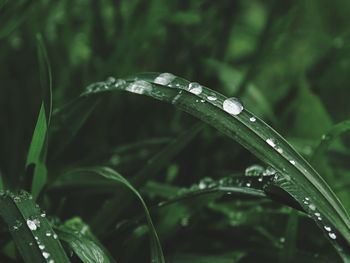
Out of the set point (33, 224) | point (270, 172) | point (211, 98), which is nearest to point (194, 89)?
point (211, 98)

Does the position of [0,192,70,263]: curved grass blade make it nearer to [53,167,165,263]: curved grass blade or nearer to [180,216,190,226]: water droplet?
[53,167,165,263]: curved grass blade

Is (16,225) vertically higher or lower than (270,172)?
lower

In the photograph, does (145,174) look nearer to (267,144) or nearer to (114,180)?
(114,180)

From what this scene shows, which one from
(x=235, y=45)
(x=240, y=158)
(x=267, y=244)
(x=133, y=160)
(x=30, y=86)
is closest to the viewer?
(x=267, y=244)

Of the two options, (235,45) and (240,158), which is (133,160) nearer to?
(240,158)

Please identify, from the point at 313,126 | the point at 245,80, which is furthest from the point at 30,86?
the point at 313,126

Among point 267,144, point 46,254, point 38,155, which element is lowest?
point 46,254
